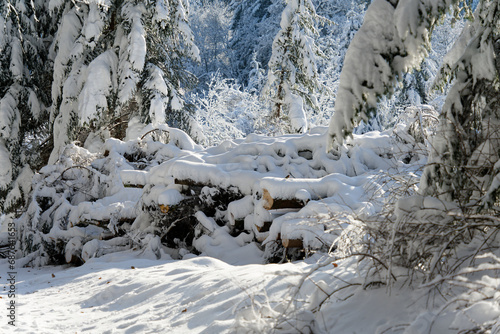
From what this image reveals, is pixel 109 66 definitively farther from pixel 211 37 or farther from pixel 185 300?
pixel 211 37

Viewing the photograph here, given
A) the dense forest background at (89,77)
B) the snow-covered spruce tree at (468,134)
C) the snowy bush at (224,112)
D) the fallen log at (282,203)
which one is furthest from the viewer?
the snowy bush at (224,112)

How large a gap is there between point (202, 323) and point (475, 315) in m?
1.83

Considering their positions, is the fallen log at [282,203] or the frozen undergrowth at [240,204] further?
the fallen log at [282,203]

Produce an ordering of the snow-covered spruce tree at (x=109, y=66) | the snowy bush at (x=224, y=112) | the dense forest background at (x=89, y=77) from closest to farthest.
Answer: the snow-covered spruce tree at (x=109, y=66) < the dense forest background at (x=89, y=77) < the snowy bush at (x=224, y=112)

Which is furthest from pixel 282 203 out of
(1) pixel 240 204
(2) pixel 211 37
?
(2) pixel 211 37

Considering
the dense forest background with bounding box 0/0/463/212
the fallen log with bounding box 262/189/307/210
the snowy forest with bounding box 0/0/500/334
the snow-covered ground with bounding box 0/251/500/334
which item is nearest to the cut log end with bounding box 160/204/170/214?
the snowy forest with bounding box 0/0/500/334

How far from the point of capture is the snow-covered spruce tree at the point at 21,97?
11250mm

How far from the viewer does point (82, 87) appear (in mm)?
10781

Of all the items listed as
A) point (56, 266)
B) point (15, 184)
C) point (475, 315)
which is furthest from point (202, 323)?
point (15, 184)

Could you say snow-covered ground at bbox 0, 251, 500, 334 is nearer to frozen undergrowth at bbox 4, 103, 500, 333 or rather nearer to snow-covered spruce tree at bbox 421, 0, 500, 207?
frozen undergrowth at bbox 4, 103, 500, 333

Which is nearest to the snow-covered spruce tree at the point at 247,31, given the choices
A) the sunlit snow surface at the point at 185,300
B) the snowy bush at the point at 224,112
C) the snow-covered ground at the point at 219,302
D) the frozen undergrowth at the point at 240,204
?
the snowy bush at the point at 224,112

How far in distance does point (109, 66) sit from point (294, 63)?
16.7 ft

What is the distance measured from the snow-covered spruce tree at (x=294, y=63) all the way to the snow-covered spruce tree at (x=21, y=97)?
6.30 m

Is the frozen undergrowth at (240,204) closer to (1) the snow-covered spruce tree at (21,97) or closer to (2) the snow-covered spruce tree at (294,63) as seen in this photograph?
(1) the snow-covered spruce tree at (21,97)
